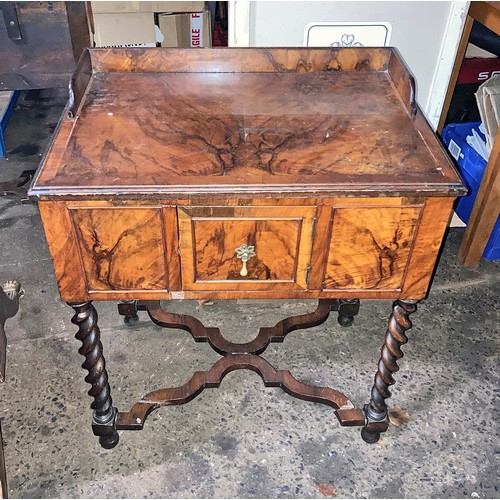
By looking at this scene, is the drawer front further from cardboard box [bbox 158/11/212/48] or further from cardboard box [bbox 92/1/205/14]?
cardboard box [bbox 158/11/212/48]

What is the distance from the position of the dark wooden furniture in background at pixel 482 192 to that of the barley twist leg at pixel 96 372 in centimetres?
155

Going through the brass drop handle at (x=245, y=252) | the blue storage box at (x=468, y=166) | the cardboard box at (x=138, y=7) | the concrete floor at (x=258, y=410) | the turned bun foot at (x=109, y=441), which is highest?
the brass drop handle at (x=245, y=252)

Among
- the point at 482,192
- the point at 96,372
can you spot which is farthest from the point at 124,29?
the point at 96,372

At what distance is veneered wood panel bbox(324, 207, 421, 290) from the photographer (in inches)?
50.0

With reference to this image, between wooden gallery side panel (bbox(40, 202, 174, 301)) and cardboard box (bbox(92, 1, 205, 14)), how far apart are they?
226 centimetres

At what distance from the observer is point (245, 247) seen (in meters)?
1.30

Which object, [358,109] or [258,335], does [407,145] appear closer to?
[358,109]

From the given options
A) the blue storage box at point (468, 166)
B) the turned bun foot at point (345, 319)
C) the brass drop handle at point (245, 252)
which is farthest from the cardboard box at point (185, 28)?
the brass drop handle at point (245, 252)

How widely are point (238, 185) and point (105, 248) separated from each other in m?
0.34

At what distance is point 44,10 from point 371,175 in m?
1.38

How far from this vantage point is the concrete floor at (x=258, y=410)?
1.66 meters

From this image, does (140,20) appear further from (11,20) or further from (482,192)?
(482,192)

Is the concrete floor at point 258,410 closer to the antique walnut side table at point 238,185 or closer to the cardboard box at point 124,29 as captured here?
the antique walnut side table at point 238,185

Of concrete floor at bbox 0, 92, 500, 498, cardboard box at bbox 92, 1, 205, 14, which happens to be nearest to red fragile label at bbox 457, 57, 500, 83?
concrete floor at bbox 0, 92, 500, 498
